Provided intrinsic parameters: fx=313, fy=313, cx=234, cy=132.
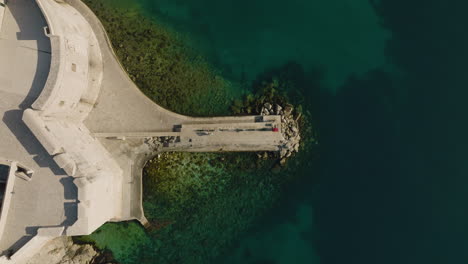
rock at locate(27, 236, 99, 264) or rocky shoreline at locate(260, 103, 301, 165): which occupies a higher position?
rocky shoreline at locate(260, 103, 301, 165)

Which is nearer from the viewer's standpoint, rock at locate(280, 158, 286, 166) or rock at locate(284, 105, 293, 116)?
rock at locate(280, 158, 286, 166)

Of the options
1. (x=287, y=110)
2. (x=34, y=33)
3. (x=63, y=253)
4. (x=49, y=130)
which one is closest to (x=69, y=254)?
(x=63, y=253)

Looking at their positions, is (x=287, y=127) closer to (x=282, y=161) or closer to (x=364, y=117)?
(x=282, y=161)

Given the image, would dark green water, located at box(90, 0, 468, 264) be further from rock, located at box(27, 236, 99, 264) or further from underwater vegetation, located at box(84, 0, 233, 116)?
rock, located at box(27, 236, 99, 264)

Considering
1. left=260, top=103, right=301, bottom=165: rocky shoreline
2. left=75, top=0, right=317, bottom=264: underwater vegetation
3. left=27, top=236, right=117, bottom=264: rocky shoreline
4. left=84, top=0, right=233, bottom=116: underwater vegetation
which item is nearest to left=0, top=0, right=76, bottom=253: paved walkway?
left=27, top=236, right=117, bottom=264: rocky shoreline

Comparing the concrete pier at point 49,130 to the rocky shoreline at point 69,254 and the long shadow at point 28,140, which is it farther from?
the rocky shoreline at point 69,254

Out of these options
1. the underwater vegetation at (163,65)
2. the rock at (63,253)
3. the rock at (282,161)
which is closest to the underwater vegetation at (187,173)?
the underwater vegetation at (163,65)
